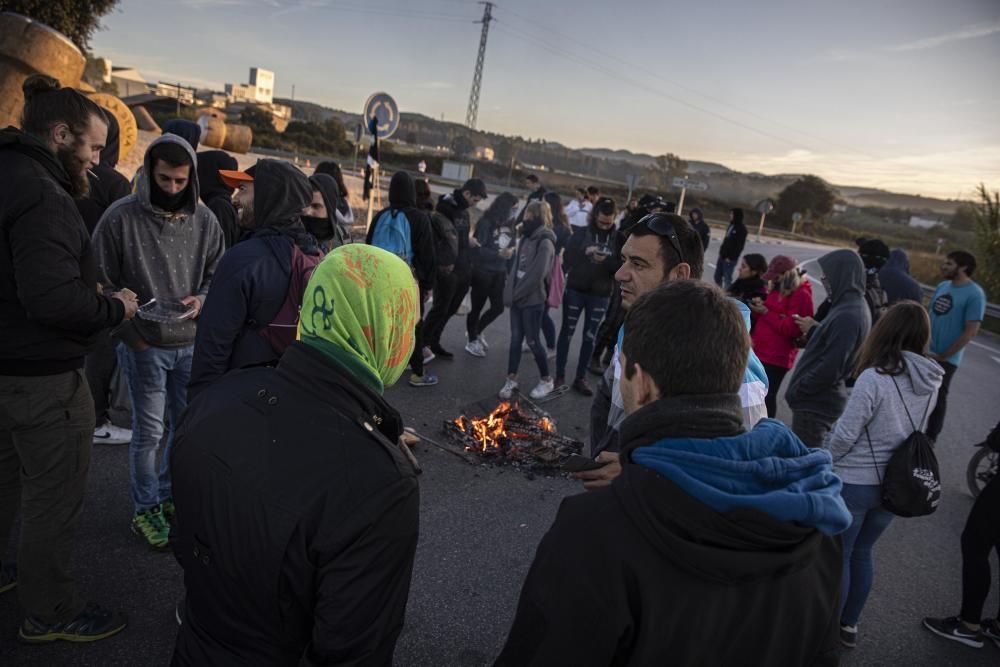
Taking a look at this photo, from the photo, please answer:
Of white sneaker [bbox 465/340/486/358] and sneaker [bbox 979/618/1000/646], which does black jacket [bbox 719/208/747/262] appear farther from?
sneaker [bbox 979/618/1000/646]

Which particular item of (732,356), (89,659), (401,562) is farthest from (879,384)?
(89,659)

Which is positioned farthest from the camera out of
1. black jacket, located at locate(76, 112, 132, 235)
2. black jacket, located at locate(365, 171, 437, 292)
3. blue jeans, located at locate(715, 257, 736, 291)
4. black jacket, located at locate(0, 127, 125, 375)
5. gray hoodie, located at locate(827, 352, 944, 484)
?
blue jeans, located at locate(715, 257, 736, 291)

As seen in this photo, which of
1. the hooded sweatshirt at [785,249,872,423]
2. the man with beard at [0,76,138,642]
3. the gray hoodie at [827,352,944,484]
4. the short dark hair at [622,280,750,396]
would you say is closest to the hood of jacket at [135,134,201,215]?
the man with beard at [0,76,138,642]

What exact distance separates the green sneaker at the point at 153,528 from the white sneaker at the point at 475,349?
4.34 metres

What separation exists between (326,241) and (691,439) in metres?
3.11

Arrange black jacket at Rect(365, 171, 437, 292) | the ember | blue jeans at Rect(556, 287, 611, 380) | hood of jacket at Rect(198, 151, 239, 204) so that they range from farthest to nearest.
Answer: blue jeans at Rect(556, 287, 611, 380), black jacket at Rect(365, 171, 437, 292), the ember, hood of jacket at Rect(198, 151, 239, 204)

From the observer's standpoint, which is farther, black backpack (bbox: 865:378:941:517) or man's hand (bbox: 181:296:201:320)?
man's hand (bbox: 181:296:201:320)

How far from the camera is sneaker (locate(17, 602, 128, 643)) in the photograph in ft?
7.77

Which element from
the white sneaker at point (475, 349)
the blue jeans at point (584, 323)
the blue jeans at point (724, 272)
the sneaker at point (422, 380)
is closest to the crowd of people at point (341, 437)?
the sneaker at point (422, 380)

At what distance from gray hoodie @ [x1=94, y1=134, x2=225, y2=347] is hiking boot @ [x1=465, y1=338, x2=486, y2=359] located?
4.25 metres

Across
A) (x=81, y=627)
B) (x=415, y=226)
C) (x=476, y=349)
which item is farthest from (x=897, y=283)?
(x=81, y=627)

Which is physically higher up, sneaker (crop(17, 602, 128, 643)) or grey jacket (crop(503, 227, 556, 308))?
grey jacket (crop(503, 227, 556, 308))

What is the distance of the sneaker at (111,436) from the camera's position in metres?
4.01

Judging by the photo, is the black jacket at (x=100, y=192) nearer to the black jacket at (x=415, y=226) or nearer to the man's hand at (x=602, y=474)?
the black jacket at (x=415, y=226)
